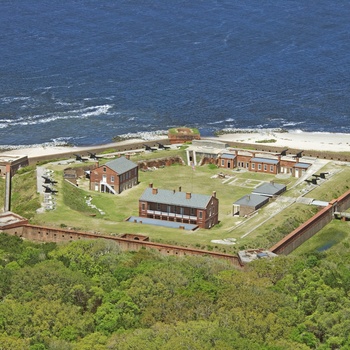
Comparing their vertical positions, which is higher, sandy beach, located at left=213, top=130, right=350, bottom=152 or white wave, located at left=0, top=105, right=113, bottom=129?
sandy beach, located at left=213, top=130, right=350, bottom=152

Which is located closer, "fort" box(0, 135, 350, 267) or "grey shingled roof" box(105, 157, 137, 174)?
"fort" box(0, 135, 350, 267)

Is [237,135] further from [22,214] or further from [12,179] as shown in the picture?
[22,214]

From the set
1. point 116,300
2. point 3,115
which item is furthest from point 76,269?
point 3,115

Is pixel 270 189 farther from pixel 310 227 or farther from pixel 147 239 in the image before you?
pixel 147 239

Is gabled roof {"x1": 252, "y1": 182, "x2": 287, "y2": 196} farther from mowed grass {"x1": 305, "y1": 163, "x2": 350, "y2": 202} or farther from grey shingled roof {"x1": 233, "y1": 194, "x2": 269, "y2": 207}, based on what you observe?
mowed grass {"x1": 305, "y1": 163, "x2": 350, "y2": 202}

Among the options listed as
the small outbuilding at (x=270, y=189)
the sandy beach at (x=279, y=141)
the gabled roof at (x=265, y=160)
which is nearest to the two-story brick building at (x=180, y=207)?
the small outbuilding at (x=270, y=189)

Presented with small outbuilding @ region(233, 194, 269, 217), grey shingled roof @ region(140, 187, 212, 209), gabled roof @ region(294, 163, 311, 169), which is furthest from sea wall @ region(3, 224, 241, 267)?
gabled roof @ region(294, 163, 311, 169)

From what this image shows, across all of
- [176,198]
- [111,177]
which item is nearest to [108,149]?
[111,177]
